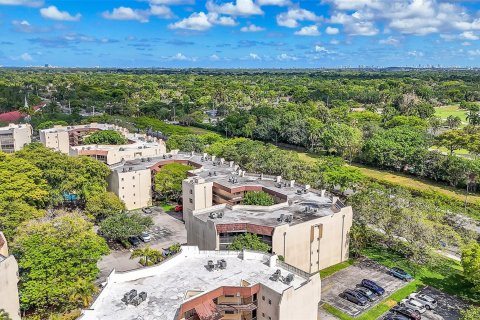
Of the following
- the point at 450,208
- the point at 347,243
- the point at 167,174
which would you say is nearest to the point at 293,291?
the point at 347,243

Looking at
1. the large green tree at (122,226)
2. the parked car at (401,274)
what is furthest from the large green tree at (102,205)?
the parked car at (401,274)

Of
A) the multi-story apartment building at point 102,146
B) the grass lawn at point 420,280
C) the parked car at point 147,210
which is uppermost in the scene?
the multi-story apartment building at point 102,146

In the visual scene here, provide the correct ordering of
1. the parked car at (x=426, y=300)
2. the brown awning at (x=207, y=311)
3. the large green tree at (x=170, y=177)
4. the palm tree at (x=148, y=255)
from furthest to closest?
the large green tree at (x=170, y=177) < the palm tree at (x=148, y=255) < the parked car at (x=426, y=300) < the brown awning at (x=207, y=311)

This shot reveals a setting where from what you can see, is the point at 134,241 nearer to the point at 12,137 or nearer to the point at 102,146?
the point at 102,146

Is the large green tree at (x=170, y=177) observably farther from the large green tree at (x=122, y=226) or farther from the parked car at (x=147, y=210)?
the large green tree at (x=122, y=226)

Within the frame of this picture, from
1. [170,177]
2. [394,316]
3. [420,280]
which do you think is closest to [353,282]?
[394,316]

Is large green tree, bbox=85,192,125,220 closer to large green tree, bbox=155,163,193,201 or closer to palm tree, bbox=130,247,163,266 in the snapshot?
large green tree, bbox=155,163,193,201
